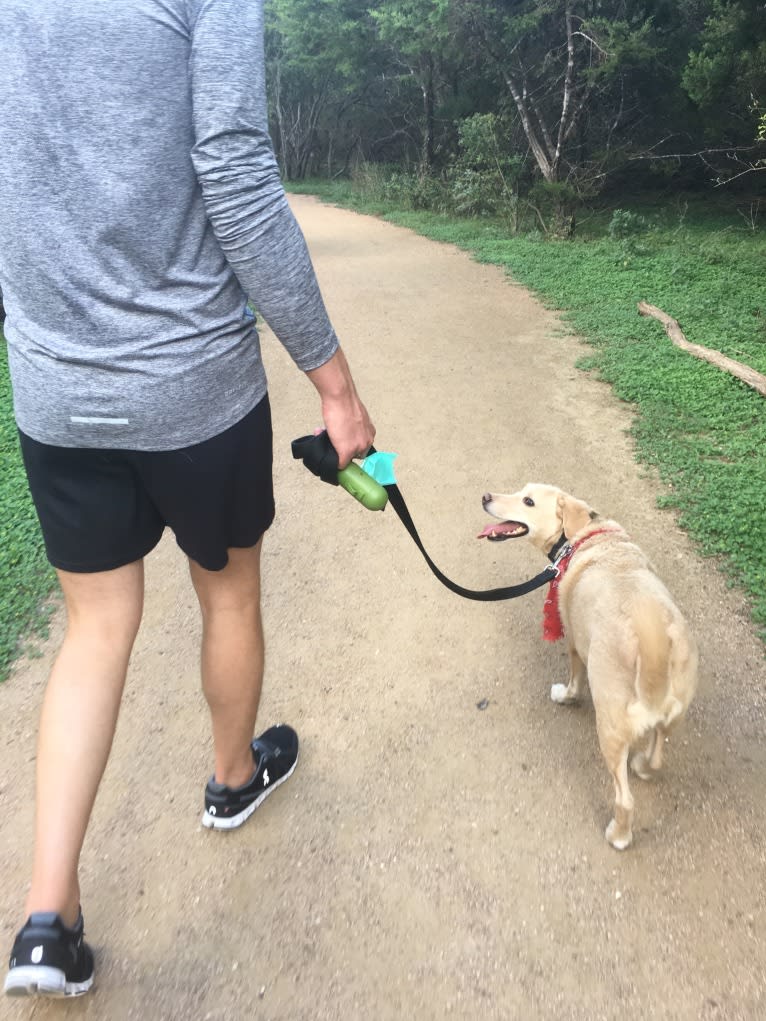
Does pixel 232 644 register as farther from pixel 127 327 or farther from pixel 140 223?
pixel 140 223

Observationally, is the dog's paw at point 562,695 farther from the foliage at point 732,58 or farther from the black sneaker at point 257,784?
the foliage at point 732,58

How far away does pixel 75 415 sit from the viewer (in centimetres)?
150

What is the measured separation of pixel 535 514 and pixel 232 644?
1547mm

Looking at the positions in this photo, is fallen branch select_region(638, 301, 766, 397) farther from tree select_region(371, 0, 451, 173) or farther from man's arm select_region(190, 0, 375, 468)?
tree select_region(371, 0, 451, 173)

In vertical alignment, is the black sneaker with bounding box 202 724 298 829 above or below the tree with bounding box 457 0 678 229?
below

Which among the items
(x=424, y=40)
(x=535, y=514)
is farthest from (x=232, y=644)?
(x=424, y=40)

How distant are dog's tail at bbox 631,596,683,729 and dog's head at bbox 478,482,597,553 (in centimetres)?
84

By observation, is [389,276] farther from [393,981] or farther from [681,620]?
[393,981]

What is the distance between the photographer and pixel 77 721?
5.58ft

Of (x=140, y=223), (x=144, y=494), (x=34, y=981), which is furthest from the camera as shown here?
(x=144, y=494)

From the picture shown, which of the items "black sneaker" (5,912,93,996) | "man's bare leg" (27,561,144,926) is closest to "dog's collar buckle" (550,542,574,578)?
"man's bare leg" (27,561,144,926)

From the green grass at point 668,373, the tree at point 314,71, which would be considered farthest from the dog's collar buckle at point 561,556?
the tree at point 314,71

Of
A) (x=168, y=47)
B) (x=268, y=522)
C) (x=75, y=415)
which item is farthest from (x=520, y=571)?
(x=168, y=47)

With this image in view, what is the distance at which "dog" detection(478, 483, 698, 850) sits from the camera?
6.93 feet
